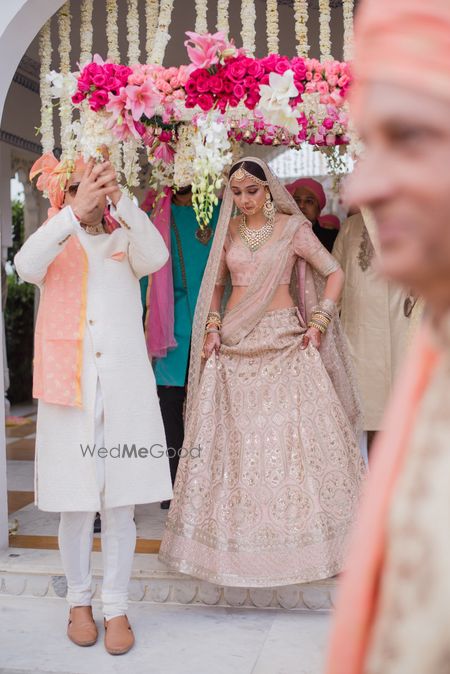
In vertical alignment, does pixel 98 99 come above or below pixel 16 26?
below

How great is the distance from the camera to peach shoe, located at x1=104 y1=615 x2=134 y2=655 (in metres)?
3.17

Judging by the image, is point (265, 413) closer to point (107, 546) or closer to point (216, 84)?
point (107, 546)

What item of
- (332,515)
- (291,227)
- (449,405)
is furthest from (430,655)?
(291,227)

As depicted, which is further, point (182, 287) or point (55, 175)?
point (182, 287)

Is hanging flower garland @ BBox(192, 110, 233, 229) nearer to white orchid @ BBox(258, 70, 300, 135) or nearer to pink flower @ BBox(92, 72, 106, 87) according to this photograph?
white orchid @ BBox(258, 70, 300, 135)

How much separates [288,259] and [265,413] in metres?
0.71

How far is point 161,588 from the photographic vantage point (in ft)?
12.1

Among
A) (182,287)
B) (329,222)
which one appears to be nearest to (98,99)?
(182,287)

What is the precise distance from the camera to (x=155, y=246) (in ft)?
10.5

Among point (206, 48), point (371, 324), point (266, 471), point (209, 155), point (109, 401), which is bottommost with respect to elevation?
point (266, 471)

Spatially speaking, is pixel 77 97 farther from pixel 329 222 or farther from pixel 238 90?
pixel 329 222

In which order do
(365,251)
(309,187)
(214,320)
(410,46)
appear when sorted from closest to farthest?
(410,46) < (214,320) < (365,251) < (309,187)

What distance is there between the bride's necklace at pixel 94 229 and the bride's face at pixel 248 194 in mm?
783

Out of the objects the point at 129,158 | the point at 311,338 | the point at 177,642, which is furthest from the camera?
the point at 311,338
